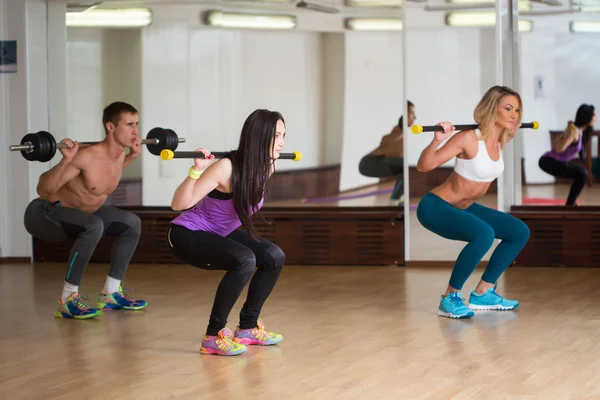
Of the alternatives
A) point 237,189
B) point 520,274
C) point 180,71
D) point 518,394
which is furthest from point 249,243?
point 180,71

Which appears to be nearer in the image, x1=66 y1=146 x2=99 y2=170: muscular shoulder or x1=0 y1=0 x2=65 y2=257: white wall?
x1=66 y1=146 x2=99 y2=170: muscular shoulder

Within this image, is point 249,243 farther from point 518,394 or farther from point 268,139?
point 518,394

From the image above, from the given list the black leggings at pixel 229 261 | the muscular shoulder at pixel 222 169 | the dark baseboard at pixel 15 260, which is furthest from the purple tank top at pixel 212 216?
the dark baseboard at pixel 15 260

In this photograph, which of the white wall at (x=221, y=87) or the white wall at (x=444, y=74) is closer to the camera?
the white wall at (x=444, y=74)

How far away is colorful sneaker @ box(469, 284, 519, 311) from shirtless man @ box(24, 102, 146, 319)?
1978mm

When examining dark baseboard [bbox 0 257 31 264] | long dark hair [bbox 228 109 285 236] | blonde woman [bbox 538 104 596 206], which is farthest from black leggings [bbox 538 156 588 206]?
dark baseboard [bbox 0 257 31 264]

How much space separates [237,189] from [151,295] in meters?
2.18

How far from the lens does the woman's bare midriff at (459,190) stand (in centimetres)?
575

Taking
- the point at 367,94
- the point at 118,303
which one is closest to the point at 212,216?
the point at 118,303

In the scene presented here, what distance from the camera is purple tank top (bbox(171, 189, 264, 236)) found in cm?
481

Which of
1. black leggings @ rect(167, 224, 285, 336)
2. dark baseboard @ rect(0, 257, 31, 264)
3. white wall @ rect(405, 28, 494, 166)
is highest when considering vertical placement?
white wall @ rect(405, 28, 494, 166)

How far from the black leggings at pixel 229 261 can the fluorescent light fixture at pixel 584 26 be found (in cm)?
390

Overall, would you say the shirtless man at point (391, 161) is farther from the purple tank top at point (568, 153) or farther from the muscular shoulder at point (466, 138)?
the muscular shoulder at point (466, 138)

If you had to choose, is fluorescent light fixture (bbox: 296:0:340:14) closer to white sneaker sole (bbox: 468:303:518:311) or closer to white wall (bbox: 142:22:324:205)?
white wall (bbox: 142:22:324:205)
